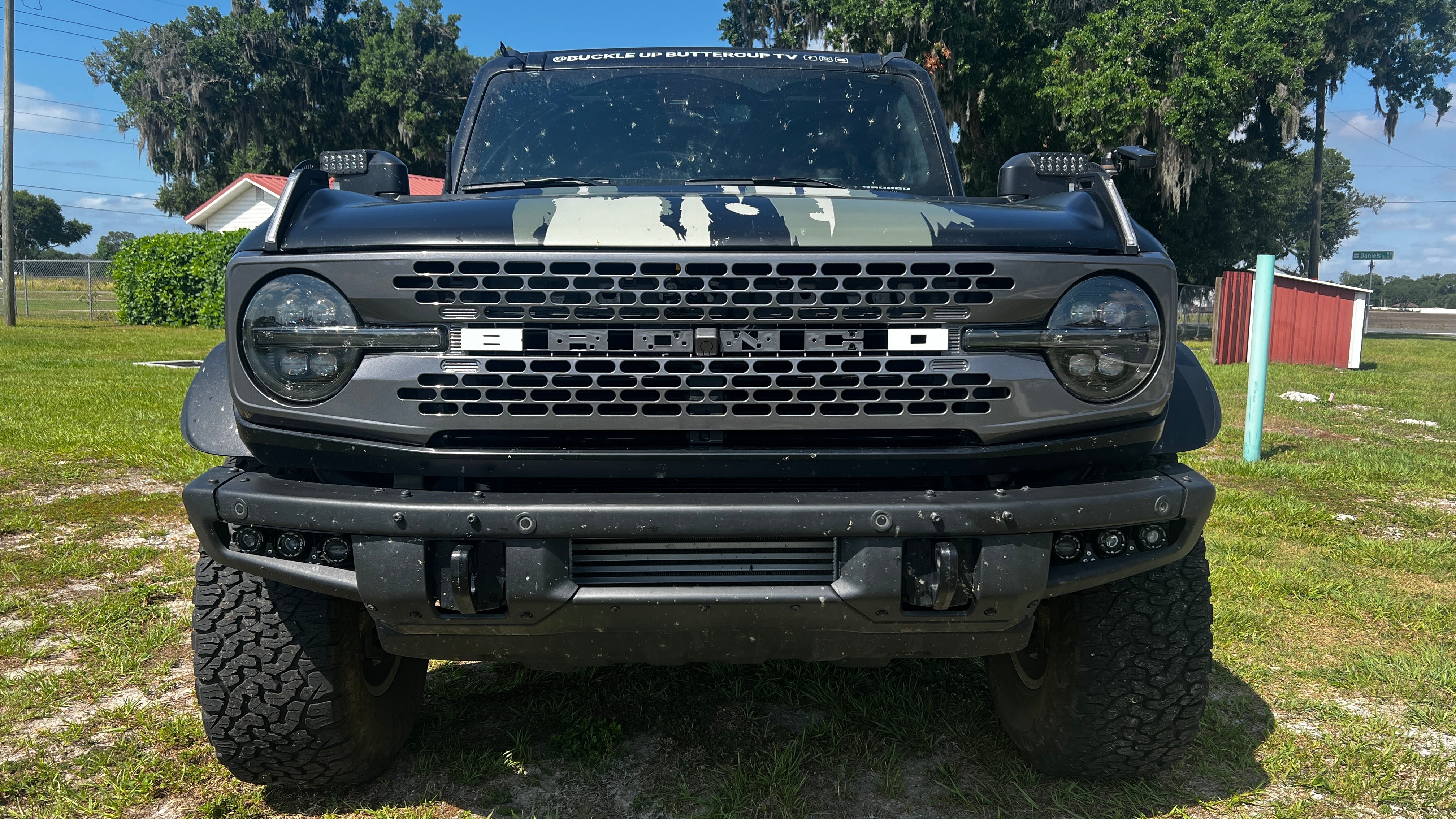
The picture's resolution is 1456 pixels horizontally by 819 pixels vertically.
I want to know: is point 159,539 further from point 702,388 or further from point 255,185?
point 255,185

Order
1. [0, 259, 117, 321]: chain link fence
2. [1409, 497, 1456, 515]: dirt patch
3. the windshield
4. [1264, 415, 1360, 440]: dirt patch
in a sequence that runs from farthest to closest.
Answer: [0, 259, 117, 321]: chain link fence → [1264, 415, 1360, 440]: dirt patch → [1409, 497, 1456, 515]: dirt patch → the windshield

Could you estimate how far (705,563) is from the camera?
1.98 meters

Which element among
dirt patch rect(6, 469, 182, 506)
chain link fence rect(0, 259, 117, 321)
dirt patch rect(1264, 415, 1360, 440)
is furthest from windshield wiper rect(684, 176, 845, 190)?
chain link fence rect(0, 259, 117, 321)

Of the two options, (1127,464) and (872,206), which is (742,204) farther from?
(1127,464)

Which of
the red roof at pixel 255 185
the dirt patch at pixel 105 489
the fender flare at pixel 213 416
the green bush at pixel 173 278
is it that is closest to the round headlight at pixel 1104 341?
the fender flare at pixel 213 416

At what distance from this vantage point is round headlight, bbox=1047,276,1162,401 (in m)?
2.03

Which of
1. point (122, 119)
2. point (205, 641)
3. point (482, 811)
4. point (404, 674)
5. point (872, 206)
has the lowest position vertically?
point (482, 811)

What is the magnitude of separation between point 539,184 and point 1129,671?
217cm

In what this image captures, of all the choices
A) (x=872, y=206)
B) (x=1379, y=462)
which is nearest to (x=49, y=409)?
(x=872, y=206)

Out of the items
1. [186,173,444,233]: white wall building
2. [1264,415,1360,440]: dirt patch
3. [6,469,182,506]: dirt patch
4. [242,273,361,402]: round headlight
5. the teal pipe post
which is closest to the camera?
[242,273,361,402]: round headlight

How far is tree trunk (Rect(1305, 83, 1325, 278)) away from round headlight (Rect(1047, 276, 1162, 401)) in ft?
111

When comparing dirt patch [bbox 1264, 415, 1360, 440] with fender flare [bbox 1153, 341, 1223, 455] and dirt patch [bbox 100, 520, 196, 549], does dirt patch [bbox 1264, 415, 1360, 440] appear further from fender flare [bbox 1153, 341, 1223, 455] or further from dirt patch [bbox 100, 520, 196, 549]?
dirt patch [bbox 100, 520, 196, 549]

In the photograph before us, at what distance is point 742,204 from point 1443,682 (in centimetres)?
304

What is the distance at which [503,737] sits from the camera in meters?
2.91
